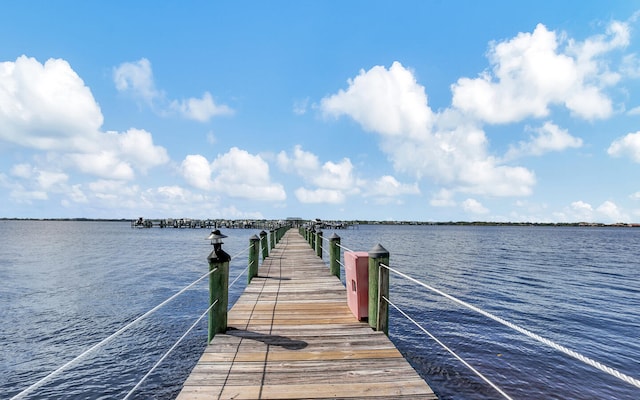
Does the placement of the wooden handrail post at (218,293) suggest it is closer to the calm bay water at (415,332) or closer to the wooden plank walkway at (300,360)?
the wooden plank walkway at (300,360)

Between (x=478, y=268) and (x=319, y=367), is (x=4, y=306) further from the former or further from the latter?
(x=478, y=268)

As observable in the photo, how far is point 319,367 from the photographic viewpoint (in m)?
4.28

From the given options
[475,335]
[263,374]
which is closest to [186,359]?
[263,374]

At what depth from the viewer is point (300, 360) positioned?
4.48m

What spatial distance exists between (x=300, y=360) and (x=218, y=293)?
5.74ft

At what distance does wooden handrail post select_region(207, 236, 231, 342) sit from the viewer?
5.36 metres

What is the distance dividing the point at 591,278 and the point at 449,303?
46.9 ft

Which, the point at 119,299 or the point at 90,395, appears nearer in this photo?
the point at 90,395

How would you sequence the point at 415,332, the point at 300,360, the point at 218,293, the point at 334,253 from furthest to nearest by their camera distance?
the point at 334,253
the point at 415,332
the point at 218,293
the point at 300,360

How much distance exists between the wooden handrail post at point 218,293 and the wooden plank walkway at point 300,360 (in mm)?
157

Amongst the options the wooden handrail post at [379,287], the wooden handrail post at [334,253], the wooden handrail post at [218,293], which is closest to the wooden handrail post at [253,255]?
the wooden handrail post at [334,253]

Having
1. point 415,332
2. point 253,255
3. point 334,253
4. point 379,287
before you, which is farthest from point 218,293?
point 415,332

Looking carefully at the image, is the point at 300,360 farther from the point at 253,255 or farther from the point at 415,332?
the point at 415,332

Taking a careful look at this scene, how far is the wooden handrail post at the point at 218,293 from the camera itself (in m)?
5.36
